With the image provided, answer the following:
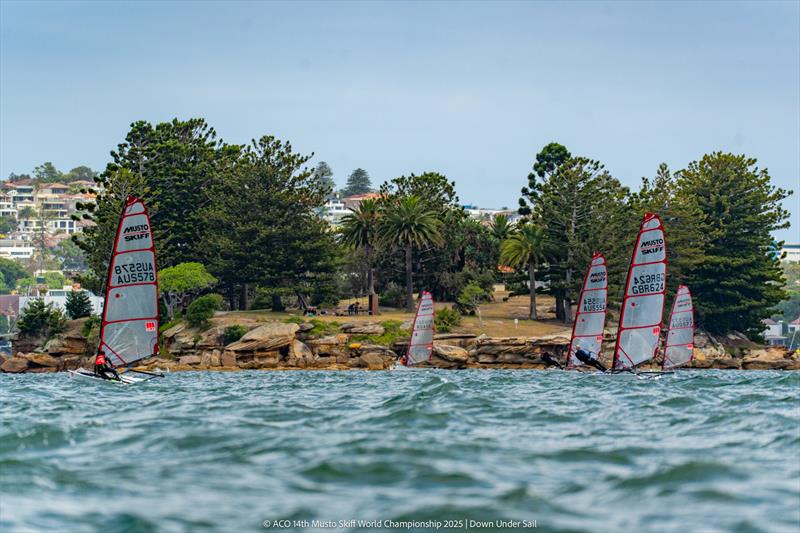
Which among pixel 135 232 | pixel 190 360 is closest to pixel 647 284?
pixel 135 232

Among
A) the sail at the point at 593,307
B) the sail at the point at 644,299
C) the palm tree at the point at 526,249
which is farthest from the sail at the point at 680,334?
the palm tree at the point at 526,249

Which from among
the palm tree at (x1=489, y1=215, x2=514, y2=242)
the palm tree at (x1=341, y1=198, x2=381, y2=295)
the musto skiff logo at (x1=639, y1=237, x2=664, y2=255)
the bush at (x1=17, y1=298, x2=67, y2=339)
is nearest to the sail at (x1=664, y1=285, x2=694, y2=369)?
the musto skiff logo at (x1=639, y1=237, x2=664, y2=255)

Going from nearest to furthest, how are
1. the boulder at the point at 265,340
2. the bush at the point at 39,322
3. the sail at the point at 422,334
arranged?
the sail at the point at 422,334 → the boulder at the point at 265,340 → the bush at the point at 39,322

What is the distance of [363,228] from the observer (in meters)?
90.8

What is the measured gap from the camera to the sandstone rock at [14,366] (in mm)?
76875

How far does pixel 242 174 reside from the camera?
8538cm

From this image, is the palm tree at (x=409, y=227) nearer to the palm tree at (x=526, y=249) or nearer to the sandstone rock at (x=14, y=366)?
the palm tree at (x=526, y=249)

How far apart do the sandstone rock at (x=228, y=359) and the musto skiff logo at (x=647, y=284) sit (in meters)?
39.3

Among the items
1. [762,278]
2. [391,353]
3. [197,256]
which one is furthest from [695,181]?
[197,256]

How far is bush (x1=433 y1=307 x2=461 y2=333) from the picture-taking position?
8112 cm

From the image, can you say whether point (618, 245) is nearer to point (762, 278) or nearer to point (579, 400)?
point (762, 278)

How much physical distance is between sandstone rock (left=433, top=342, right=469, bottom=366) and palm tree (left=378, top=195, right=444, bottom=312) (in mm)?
12499

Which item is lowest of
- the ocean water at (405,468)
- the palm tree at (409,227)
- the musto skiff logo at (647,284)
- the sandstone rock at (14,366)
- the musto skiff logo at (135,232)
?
the sandstone rock at (14,366)

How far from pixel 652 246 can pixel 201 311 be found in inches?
1820
